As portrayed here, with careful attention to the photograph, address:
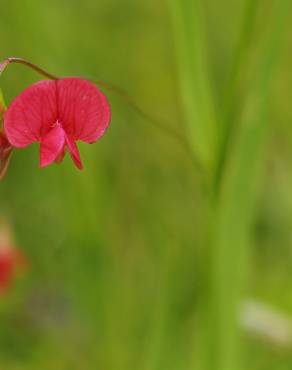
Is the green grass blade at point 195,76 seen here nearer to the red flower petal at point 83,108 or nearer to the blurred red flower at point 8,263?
the red flower petal at point 83,108

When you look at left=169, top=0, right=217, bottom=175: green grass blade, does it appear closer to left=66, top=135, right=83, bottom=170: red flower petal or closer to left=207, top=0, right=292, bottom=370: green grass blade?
left=207, top=0, right=292, bottom=370: green grass blade

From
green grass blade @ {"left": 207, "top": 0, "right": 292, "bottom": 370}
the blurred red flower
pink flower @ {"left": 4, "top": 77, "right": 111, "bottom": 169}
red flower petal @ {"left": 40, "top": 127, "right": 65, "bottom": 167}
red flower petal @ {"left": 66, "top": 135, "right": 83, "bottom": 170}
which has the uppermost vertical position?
pink flower @ {"left": 4, "top": 77, "right": 111, "bottom": 169}

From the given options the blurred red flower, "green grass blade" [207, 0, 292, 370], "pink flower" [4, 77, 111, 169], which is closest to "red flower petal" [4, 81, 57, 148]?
"pink flower" [4, 77, 111, 169]

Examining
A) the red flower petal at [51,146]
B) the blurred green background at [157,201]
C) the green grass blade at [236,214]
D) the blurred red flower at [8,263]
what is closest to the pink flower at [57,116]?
the red flower petal at [51,146]

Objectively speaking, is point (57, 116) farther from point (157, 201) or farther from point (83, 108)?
point (157, 201)

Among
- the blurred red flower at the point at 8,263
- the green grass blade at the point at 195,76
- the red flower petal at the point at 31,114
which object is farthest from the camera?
the blurred red flower at the point at 8,263

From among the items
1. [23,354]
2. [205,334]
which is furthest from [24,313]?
[205,334]

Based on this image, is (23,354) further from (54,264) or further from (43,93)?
(43,93)
